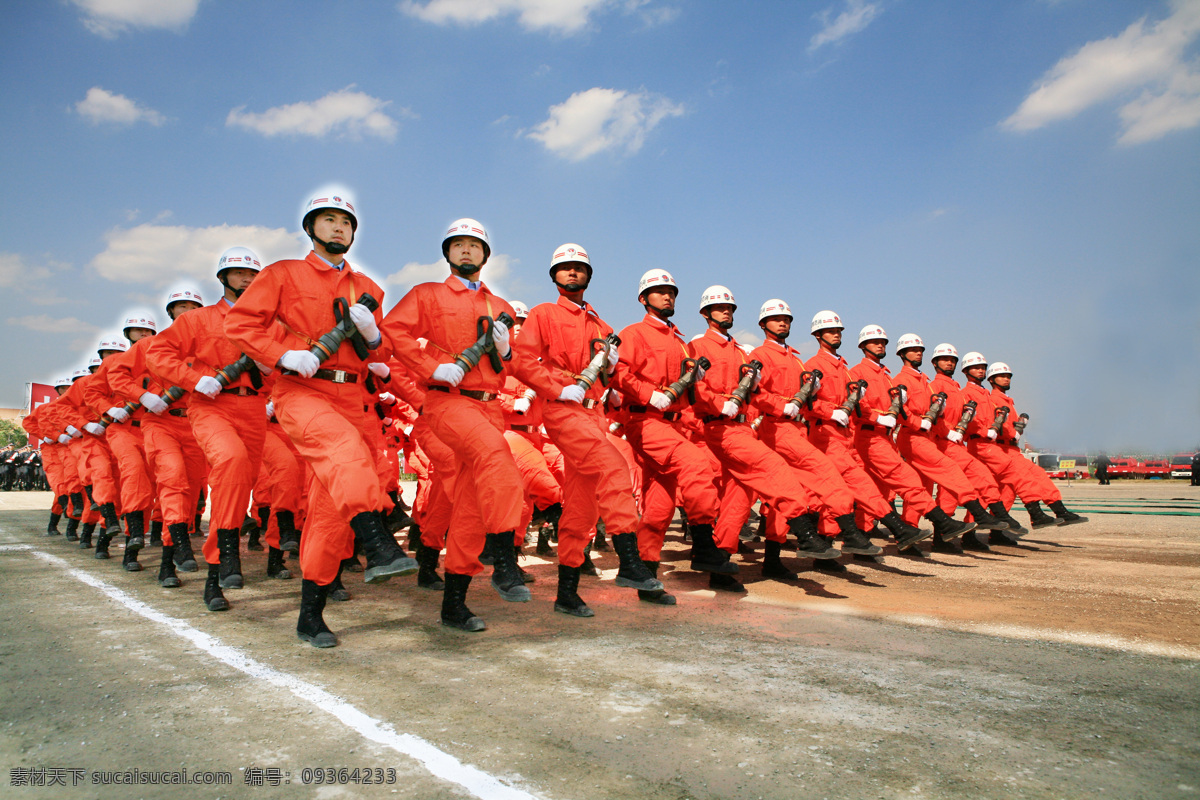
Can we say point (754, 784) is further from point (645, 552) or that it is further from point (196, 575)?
point (196, 575)

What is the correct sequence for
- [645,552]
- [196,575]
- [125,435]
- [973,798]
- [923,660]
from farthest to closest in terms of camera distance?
[125,435], [196,575], [645,552], [923,660], [973,798]

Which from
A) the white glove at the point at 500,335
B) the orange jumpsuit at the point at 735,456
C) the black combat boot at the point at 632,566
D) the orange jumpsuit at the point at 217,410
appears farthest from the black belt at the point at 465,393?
the orange jumpsuit at the point at 735,456

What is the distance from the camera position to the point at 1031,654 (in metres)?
4.07

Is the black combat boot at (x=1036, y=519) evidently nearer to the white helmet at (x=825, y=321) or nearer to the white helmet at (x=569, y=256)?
the white helmet at (x=825, y=321)

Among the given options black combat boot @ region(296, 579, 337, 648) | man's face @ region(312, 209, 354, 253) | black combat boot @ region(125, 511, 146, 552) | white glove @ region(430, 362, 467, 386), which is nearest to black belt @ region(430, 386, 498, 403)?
white glove @ region(430, 362, 467, 386)

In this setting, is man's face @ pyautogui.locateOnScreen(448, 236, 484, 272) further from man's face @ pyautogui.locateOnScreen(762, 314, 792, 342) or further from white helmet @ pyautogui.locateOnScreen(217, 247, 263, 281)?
man's face @ pyautogui.locateOnScreen(762, 314, 792, 342)

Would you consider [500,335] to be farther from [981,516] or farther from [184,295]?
[981,516]

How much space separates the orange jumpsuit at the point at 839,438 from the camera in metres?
7.18

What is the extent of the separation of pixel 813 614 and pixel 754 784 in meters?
3.11

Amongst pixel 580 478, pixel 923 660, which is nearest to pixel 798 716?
pixel 923 660

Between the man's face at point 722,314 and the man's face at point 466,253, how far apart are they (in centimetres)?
277

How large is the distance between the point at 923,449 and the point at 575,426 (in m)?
5.68

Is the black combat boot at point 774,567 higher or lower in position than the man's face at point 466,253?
lower

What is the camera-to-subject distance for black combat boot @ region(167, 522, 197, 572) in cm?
644
